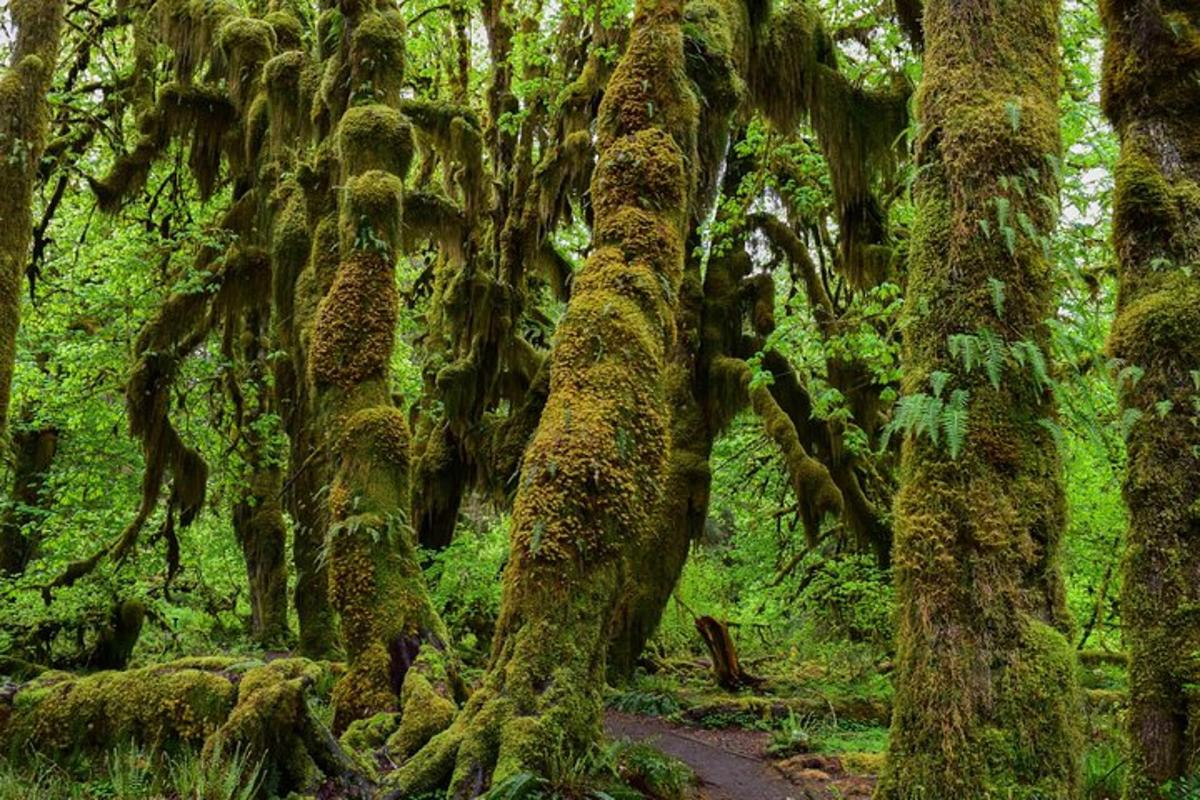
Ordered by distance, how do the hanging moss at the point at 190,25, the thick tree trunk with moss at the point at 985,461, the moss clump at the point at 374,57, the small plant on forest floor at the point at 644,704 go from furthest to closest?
the hanging moss at the point at 190,25
the small plant on forest floor at the point at 644,704
the moss clump at the point at 374,57
the thick tree trunk with moss at the point at 985,461

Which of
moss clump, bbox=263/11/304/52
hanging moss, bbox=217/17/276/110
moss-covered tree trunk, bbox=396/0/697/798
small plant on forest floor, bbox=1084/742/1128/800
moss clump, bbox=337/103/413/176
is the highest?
moss clump, bbox=263/11/304/52

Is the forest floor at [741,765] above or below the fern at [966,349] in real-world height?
below

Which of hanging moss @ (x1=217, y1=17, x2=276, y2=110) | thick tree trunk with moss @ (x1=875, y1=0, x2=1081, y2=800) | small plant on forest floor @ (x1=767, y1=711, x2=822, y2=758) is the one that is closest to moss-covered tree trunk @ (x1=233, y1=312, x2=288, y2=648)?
hanging moss @ (x1=217, y1=17, x2=276, y2=110)

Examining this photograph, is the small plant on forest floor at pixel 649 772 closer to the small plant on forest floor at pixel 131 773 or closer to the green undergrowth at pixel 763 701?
the small plant on forest floor at pixel 131 773

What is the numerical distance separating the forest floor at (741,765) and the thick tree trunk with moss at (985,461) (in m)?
2.05

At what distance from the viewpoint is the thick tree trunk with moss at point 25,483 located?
47.7ft

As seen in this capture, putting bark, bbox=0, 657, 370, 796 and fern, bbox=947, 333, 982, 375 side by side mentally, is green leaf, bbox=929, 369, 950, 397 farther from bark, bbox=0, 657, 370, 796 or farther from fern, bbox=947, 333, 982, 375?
bark, bbox=0, 657, 370, 796

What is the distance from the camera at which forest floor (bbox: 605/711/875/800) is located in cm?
606

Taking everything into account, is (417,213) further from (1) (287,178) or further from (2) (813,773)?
(2) (813,773)

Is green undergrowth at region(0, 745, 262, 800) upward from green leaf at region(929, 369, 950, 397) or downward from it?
downward

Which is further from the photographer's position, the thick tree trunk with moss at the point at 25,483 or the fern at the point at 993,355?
the thick tree trunk with moss at the point at 25,483

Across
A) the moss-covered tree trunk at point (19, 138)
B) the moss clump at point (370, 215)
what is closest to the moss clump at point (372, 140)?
the moss clump at point (370, 215)

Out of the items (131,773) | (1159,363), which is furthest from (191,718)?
(1159,363)

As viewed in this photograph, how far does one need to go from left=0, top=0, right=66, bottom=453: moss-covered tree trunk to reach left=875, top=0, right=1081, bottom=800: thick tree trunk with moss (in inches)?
270
